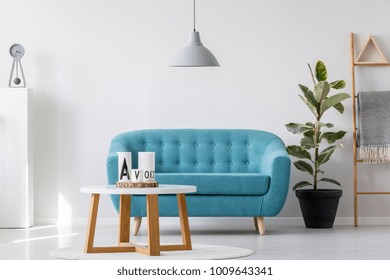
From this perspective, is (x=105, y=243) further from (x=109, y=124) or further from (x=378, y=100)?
(x=378, y=100)

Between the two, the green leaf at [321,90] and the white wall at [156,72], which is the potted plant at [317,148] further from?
the white wall at [156,72]

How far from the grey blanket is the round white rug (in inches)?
91.2

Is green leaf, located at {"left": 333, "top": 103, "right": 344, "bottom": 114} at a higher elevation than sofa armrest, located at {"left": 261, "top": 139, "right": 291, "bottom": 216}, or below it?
higher

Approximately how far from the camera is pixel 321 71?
7.24 m

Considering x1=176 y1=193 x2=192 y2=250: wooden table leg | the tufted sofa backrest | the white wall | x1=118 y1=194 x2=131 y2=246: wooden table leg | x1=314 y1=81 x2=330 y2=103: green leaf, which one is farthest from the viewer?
the white wall

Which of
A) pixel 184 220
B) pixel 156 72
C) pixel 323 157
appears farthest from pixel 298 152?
pixel 184 220

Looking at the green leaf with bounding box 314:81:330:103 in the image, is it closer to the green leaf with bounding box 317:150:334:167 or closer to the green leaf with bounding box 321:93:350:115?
the green leaf with bounding box 321:93:350:115

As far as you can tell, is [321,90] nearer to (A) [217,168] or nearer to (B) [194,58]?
(A) [217,168]

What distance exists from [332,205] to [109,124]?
2.00 metres

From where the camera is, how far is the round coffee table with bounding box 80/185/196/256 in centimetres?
506

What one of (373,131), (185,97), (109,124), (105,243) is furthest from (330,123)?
(105,243)

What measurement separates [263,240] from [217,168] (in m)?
1.18

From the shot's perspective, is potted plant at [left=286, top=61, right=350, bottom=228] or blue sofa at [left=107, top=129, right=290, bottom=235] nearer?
blue sofa at [left=107, top=129, right=290, bottom=235]

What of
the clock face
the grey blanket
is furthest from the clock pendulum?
the grey blanket
